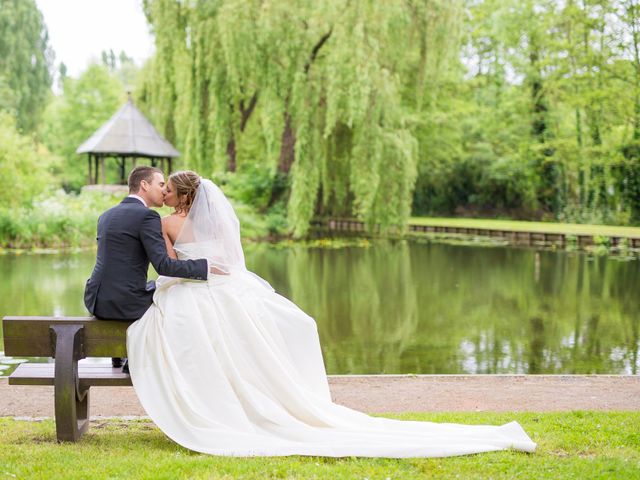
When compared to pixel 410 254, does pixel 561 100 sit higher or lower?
higher

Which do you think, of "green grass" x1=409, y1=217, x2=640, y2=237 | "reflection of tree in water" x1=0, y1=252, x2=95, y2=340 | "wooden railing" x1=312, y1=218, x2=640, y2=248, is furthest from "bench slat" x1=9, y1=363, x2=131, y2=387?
"green grass" x1=409, y1=217, x2=640, y2=237

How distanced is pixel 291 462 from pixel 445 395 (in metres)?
2.81

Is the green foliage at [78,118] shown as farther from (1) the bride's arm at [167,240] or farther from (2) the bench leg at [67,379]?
(2) the bench leg at [67,379]

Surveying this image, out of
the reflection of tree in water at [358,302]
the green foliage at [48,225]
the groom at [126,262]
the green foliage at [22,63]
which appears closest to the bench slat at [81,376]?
the groom at [126,262]

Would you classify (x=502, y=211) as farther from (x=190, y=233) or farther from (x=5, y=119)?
(x=190, y=233)

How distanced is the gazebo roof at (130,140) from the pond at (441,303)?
22.5ft

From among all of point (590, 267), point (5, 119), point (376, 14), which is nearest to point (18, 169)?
point (5, 119)

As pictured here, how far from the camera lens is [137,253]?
14.9 feet

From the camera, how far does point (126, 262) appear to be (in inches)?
177

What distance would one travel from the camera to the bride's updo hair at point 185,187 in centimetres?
477

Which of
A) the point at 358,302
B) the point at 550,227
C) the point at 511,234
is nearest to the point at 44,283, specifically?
the point at 358,302

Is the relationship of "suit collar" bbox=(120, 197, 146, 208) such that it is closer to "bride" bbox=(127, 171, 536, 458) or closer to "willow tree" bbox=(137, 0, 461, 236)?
"bride" bbox=(127, 171, 536, 458)

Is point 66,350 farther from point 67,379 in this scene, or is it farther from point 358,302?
point 358,302

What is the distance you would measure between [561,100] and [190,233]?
3138 cm
